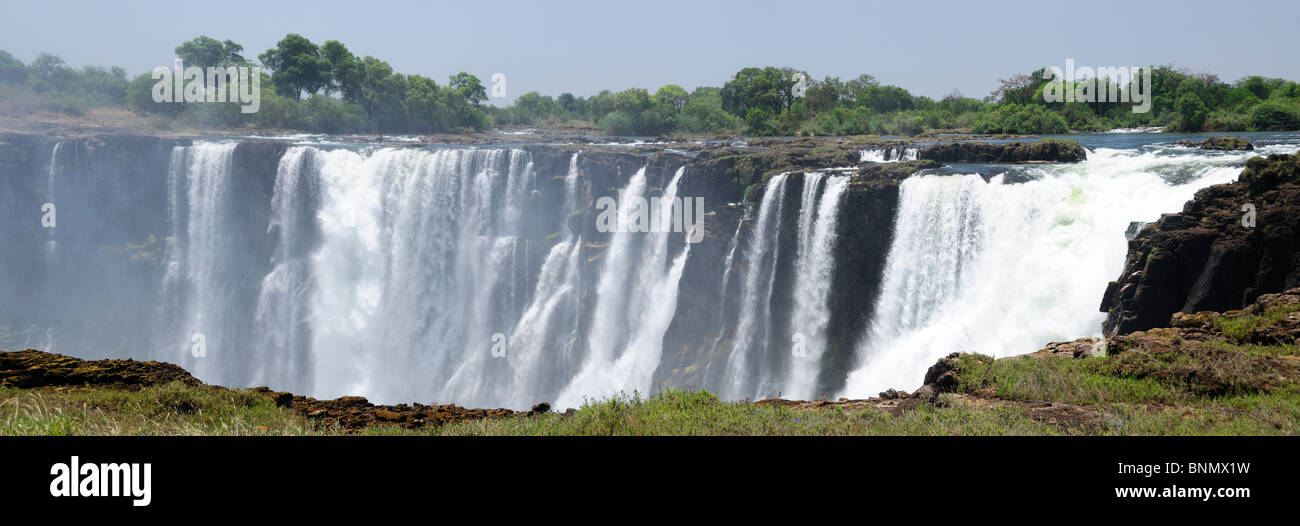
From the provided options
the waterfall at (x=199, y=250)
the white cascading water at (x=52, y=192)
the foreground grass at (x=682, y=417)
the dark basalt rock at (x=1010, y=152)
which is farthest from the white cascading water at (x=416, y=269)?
the foreground grass at (x=682, y=417)

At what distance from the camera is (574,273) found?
2605cm

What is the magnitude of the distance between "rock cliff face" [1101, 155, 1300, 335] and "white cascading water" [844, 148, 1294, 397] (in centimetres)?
144

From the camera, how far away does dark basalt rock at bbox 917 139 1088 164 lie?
21.4 m

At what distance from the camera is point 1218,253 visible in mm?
11898

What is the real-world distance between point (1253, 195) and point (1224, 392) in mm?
7543

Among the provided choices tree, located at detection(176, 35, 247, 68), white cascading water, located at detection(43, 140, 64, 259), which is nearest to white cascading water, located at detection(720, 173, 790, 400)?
white cascading water, located at detection(43, 140, 64, 259)

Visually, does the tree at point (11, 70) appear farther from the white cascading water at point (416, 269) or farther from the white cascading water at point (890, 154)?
the white cascading water at point (890, 154)

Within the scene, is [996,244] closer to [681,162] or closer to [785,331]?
[785,331]

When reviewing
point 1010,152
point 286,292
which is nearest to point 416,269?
point 286,292

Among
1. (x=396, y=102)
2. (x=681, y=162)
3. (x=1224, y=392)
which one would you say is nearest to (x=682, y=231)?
(x=681, y=162)

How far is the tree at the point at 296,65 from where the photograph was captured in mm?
51656

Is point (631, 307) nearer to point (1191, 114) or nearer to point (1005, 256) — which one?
point (1005, 256)

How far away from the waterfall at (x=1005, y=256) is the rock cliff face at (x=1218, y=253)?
1341 mm
